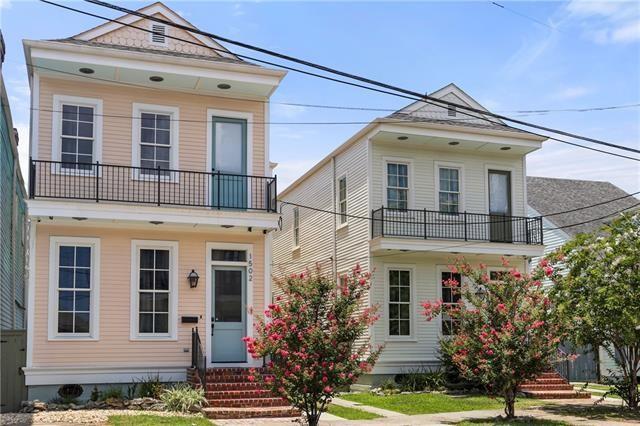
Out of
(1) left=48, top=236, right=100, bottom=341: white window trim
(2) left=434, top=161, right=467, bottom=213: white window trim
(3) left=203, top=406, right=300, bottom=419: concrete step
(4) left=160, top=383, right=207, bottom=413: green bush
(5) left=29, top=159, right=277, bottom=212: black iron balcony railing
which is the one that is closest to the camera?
(3) left=203, top=406, right=300, bottom=419: concrete step

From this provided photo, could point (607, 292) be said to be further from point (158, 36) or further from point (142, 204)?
point (158, 36)

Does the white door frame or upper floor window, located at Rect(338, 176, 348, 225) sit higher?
upper floor window, located at Rect(338, 176, 348, 225)

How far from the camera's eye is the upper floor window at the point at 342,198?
81.1 feet

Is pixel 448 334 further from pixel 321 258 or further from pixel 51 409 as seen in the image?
pixel 51 409

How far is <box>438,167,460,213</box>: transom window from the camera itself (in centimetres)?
2383

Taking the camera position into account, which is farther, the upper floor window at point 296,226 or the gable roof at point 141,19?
the upper floor window at point 296,226

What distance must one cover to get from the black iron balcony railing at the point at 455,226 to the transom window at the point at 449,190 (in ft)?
1.23

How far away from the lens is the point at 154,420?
14.3 meters

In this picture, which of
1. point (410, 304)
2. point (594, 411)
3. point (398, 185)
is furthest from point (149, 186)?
point (594, 411)

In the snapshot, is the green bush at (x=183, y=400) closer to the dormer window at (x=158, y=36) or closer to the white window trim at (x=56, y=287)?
the white window trim at (x=56, y=287)

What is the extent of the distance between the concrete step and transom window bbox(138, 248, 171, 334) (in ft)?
10.2

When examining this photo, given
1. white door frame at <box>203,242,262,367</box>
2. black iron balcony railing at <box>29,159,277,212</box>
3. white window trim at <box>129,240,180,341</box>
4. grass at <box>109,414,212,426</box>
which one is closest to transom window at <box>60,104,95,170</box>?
black iron balcony railing at <box>29,159,277,212</box>

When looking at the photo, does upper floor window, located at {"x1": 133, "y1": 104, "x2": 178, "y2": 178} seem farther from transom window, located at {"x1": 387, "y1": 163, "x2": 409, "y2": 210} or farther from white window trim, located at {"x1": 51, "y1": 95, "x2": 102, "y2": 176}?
transom window, located at {"x1": 387, "y1": 163, "x2": 409, "y2": 210}

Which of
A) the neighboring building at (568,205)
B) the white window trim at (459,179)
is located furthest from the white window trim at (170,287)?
the neighboring building at (568,205)
